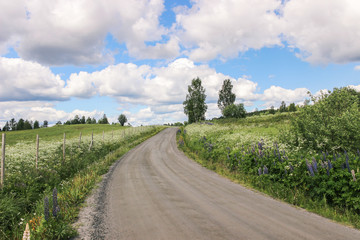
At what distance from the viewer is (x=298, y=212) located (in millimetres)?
6957

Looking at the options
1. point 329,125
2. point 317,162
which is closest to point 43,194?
point 317,162

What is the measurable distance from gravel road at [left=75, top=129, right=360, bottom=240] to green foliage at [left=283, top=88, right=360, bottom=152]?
12.1ft

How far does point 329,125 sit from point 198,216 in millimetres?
7201

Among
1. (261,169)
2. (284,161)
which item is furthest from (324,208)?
(261,169)

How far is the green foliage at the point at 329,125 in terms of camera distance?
8992 millimetres

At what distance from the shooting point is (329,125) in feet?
31.0

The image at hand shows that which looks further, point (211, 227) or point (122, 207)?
point (122, 207)

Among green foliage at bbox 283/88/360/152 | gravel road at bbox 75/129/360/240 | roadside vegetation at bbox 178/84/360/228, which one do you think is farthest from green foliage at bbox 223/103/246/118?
gravel road at bbox 75/129/360/240

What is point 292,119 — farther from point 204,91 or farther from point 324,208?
point 204,91

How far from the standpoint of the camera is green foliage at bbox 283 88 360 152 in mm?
8992

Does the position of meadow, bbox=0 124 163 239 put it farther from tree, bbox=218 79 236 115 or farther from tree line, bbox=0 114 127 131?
tree line, bbox=0 114 127 131

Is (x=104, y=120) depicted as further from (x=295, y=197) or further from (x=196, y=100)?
(x=295, y=197)

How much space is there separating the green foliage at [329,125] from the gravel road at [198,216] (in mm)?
3682

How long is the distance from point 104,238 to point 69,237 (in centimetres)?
89
